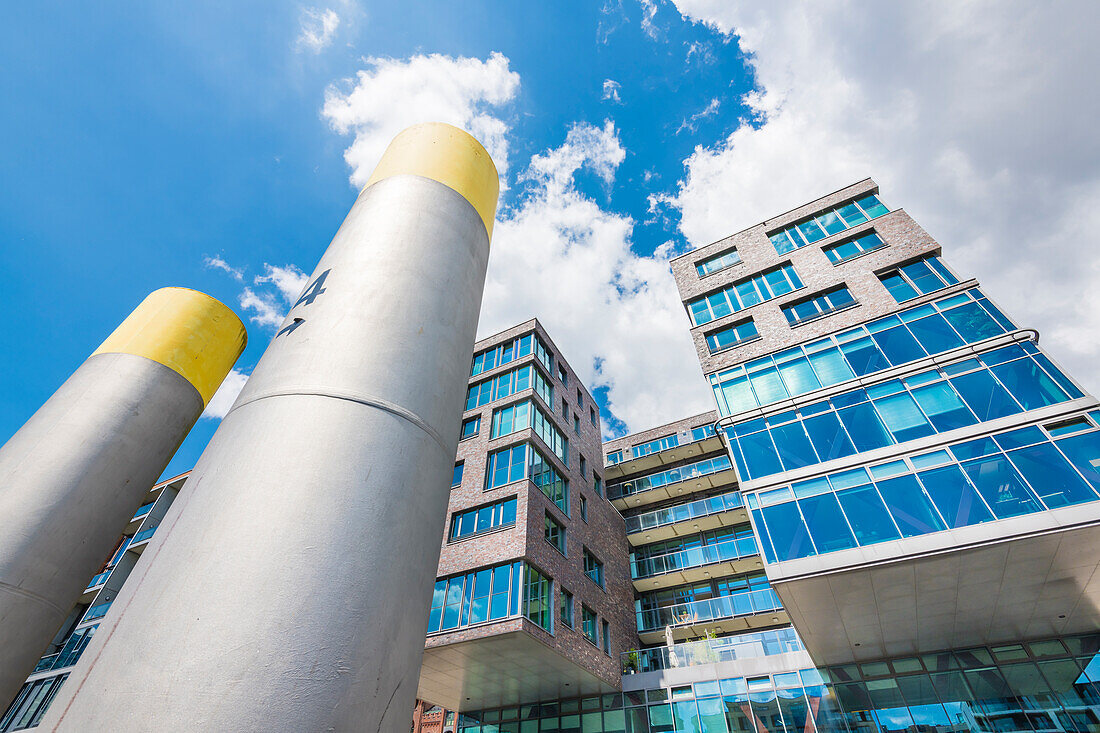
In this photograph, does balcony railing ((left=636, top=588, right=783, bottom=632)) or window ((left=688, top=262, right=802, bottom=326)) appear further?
balcony railing ((left=636, top=588, right=783, bottom=632))

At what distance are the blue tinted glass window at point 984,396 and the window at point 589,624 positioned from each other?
46.8 ft

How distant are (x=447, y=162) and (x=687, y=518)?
1037 inches

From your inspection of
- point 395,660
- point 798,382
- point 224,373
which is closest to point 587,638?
point 798,382

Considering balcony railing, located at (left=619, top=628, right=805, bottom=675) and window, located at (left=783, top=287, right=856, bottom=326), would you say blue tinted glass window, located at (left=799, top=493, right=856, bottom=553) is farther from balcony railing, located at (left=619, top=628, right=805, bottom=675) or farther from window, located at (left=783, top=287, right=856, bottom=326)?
window, located at (left=783, top=287, right=856, bottom=326)

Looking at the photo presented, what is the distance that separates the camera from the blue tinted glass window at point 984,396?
14070 mm

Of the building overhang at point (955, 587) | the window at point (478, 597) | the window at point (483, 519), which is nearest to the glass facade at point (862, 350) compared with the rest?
the building overhang at point (955, 587)

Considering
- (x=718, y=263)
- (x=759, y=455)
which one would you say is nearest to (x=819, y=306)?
(x=718, y=263)

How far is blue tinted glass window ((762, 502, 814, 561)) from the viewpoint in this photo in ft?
46.1

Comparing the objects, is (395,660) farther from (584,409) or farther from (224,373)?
(584,409)

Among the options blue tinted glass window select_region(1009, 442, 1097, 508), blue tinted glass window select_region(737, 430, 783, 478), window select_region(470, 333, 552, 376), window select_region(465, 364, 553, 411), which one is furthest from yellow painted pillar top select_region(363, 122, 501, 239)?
window select_region(470, 333, 552, 376)

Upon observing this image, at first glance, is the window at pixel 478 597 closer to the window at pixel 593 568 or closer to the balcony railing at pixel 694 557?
the window at pixel 593 568

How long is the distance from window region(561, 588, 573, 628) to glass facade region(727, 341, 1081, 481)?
26.2 ft

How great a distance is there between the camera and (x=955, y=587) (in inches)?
529

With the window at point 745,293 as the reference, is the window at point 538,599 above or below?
below
